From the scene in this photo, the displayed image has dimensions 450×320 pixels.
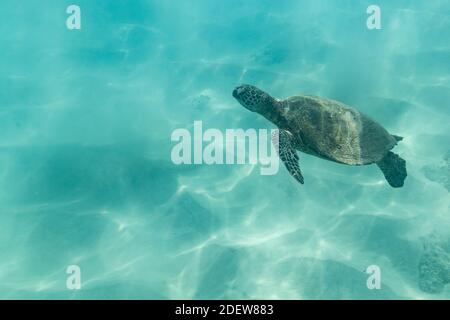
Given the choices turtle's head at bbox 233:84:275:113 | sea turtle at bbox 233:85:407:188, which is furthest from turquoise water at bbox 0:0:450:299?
turtle's head at bbox 233:84:275:113

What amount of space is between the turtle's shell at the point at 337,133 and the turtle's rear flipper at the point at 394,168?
0.75ft

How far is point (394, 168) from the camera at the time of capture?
21.5 ft

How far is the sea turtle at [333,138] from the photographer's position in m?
6.17

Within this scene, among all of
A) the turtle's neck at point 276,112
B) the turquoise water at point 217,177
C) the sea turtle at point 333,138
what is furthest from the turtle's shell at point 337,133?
the turquoise water at point 217,177

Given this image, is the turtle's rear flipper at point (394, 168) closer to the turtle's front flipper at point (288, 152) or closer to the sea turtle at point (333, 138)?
the sea turtle at point (333, 138)

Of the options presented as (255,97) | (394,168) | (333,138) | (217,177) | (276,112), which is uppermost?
(255,97)

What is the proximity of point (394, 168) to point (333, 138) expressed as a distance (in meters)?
1.35

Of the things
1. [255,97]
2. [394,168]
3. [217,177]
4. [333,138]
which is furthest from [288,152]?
[394,168]

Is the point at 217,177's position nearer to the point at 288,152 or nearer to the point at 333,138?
the point at 288,152

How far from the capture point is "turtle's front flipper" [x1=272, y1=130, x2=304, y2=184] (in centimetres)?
619

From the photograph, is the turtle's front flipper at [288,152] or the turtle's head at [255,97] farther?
the turtle's head at [255,97]

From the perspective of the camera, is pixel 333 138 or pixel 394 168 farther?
pixel 394 168

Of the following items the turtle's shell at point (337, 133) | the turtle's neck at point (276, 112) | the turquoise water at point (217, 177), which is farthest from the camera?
the turtle's neck at point (276, 112)

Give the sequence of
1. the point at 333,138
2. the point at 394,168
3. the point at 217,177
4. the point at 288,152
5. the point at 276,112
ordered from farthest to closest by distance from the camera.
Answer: the point at 217,177, the point at 276,112, the point at 394,168, the point at 288,152, the point at 333,138
